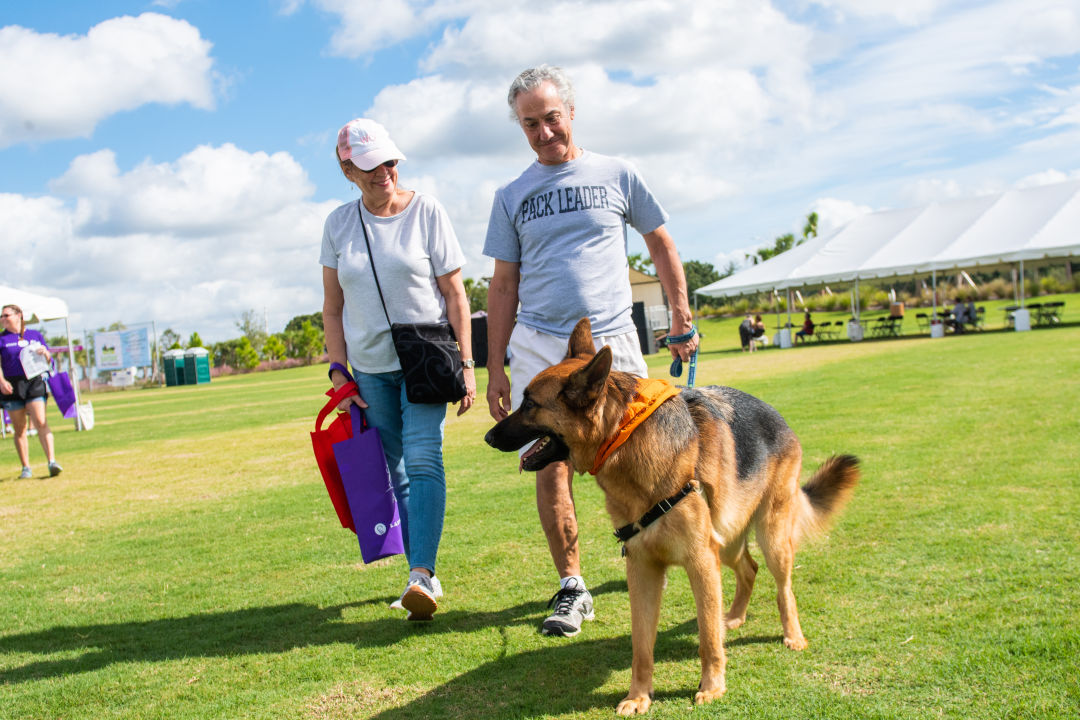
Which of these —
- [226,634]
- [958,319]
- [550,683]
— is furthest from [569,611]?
[958,319]

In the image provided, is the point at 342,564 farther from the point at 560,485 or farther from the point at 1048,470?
the point at 1048,470

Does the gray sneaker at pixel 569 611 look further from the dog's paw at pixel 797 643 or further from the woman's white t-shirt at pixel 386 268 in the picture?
the woman's white t-shirt at pixel 386 268

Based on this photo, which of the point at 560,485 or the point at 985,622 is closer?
the point at 985,622

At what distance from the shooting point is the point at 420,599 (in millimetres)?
3861

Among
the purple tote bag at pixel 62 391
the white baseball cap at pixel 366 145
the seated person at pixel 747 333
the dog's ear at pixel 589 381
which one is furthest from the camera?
the seated person at pixel 747 333

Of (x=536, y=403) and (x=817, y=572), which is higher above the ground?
(x=536, y=403)

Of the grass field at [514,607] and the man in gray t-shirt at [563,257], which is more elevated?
the man in gray t-shirt at [563,257]

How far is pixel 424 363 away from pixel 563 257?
0.94 m

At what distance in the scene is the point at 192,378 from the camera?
47.0m

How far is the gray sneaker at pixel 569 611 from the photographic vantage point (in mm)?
3760

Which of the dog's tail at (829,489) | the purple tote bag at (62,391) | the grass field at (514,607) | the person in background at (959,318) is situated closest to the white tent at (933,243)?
the person in background at (959,318)

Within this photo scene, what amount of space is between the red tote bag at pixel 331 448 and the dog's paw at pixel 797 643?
229 centimetres

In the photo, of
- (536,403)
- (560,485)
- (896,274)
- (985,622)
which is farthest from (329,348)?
(896,274)

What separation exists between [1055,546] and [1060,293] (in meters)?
56.5
